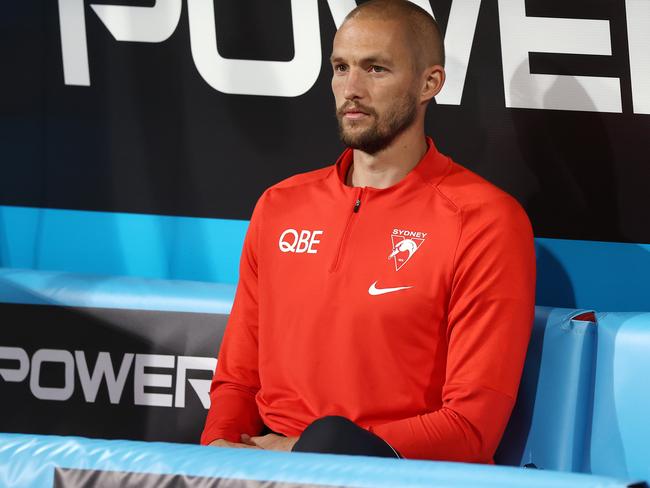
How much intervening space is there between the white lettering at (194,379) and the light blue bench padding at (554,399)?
0.71 meters

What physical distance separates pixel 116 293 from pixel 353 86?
2.59ft

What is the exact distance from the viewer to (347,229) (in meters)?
2.15

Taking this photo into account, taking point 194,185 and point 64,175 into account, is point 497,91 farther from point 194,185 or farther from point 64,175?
point 64,175

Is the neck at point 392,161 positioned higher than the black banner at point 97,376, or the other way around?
the neck at point 392,161

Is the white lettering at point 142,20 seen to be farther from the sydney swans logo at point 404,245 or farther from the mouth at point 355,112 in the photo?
the sydney swans logo at point 404,245

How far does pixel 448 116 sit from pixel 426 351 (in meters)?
0.77

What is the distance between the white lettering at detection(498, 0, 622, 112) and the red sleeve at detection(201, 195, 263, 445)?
73cm

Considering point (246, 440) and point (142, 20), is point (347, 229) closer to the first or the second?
point (246, 440)

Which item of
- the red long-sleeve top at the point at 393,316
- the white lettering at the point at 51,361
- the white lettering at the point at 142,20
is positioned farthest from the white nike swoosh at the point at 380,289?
the white lettering at the point at 142,20

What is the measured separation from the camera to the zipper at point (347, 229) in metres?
2.12

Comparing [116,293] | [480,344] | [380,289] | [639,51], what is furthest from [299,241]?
[639,51]

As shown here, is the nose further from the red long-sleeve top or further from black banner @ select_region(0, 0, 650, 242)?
black banner @ select_region(0, 0, 650, 242)

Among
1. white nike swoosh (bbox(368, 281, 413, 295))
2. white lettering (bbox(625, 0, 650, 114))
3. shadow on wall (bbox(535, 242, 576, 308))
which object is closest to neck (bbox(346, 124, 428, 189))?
white nike swoosh (bbox(368, 281, 413, 295))

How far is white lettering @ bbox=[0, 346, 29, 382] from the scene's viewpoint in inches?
99.8
